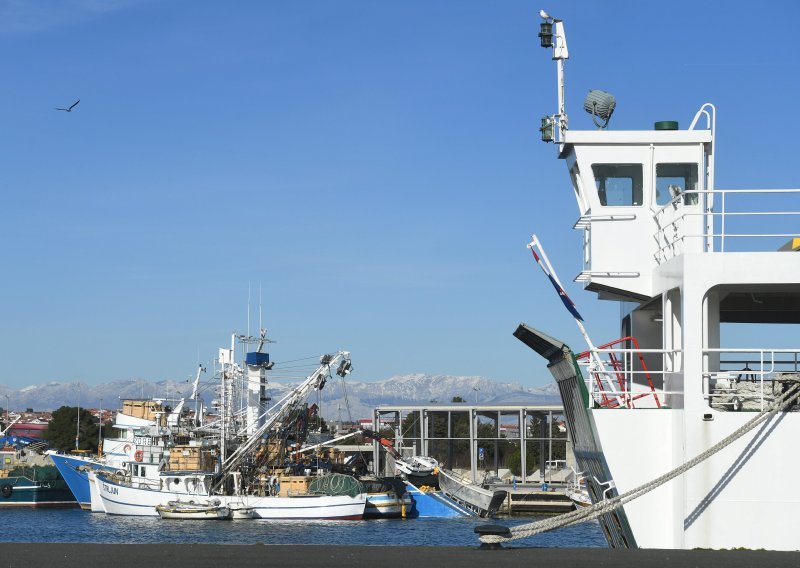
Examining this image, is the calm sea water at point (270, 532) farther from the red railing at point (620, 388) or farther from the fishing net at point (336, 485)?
the red railing at point (620, 388)

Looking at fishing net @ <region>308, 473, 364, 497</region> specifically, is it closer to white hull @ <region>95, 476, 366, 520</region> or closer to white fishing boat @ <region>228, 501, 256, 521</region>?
white hull @ <region>95, 476, 366, 520</region>

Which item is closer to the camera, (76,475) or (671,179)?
(671,179)

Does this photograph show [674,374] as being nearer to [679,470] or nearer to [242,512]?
[679,470]

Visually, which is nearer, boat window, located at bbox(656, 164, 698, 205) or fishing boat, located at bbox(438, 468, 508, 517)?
boat window, located at bbox(656, 164, 698, 205)

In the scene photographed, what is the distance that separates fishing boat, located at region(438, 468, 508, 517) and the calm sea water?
0.89 metres

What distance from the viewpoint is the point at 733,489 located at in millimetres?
13055

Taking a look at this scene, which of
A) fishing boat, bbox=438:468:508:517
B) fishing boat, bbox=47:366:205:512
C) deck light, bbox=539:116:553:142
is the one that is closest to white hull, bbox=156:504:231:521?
fishing boat, bbox=47:366:205:512

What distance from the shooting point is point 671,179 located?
16.9 metres

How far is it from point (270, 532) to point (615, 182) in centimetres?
3397

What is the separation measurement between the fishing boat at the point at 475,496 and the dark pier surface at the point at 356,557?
45.8 meters

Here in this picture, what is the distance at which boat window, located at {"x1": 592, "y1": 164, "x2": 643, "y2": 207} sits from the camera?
55.4 ft

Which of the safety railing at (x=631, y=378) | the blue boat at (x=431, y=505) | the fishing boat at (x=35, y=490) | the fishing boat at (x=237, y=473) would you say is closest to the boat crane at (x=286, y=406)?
the fishing boat at (x=237, y=473)

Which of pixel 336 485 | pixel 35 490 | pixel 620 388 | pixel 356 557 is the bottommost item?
pixel 35 490

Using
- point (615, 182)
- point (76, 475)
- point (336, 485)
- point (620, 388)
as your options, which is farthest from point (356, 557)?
point (76, 475)
